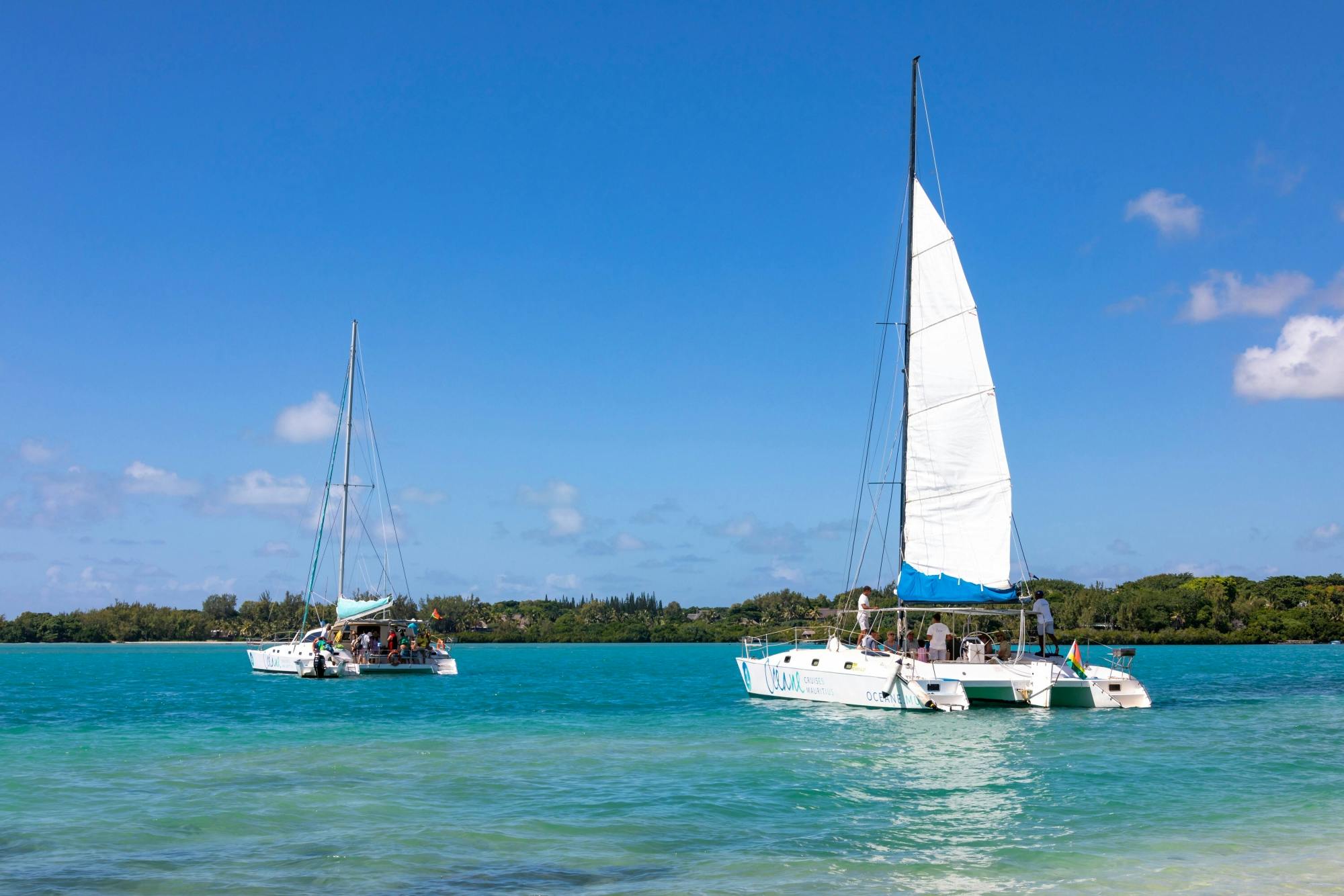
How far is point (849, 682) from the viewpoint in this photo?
3181 centimetres

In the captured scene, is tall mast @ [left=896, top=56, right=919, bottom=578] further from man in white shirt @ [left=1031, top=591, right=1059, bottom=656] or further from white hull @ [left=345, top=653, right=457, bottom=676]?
white hull @ [left=345, top=653, right=457, bottom=676]

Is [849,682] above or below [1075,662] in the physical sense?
below

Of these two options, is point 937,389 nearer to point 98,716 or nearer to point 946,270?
point 946,270

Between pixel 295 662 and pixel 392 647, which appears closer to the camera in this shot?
pixel 392 647

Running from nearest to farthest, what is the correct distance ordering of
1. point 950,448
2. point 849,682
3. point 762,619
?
point 849,682
point 950,448
point 762,619

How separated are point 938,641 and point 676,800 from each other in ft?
50.8

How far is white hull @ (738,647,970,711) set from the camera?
30.2 metres

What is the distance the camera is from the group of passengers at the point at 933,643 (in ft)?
103

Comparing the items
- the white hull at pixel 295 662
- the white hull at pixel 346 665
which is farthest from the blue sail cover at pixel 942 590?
the white hull at pixel 295 662

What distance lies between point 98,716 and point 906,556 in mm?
24741

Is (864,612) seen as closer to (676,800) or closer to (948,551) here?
(948,551)

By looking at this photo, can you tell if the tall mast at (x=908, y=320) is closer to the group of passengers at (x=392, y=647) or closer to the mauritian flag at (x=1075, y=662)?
the mauritian flag at (x=1075, y=662)

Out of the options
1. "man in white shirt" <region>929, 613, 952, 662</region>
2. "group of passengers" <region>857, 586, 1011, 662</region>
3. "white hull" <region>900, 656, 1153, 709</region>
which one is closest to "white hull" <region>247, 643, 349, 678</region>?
"group of passengers" <region>857, 586, 1011, 662</region>

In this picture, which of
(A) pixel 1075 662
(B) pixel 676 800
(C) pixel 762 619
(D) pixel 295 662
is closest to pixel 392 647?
(D) pixel 295 662
